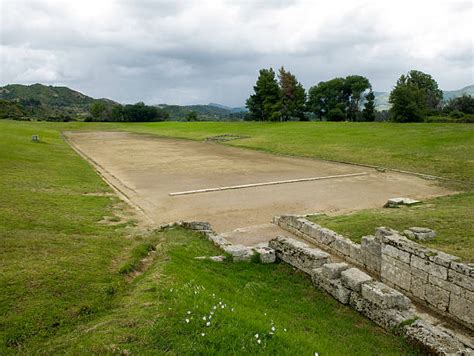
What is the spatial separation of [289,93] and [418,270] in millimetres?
72248

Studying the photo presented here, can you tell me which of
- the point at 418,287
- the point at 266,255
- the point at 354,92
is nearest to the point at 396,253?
the point at 418,287

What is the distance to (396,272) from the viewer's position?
8.73 meters

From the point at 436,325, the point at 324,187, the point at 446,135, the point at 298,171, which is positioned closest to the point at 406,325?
the point at 436,325

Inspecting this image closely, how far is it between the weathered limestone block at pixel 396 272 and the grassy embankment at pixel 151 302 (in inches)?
67.0

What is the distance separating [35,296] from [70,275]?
3.16 feet

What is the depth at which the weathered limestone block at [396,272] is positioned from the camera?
27.8 feet

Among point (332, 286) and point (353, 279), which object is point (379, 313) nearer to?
point (353, 279)

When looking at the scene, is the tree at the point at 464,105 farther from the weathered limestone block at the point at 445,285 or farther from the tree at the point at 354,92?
the weathered limestone block at the point at 445,285

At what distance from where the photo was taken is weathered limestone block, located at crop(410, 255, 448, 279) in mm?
7544

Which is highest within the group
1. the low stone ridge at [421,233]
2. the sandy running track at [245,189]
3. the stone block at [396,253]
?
the stone block at [396,253]

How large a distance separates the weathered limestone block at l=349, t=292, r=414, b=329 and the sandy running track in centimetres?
680

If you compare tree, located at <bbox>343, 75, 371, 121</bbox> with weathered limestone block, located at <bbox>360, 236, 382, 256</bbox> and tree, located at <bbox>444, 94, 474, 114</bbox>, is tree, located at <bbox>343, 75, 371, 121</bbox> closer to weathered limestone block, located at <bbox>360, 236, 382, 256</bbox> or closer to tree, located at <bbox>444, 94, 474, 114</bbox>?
tree, located at <bbox>444, 94, 474, 114</bbox>

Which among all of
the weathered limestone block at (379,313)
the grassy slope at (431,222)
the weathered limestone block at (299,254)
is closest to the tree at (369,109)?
the grassy slope at (431,222)

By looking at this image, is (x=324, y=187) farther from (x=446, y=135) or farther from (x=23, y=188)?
(x=446, y=135)
